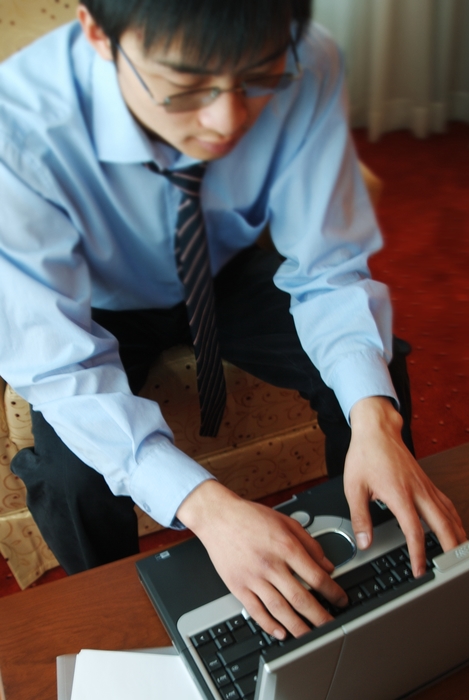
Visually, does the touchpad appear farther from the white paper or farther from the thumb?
the white paper

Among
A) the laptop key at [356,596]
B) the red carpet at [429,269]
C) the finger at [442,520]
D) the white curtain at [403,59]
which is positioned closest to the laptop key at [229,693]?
the laptop key at [356,596]

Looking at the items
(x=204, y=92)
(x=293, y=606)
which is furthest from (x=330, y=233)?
(x=293, y=606)

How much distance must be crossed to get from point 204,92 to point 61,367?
1.16 ft

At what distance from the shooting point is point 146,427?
712 mm

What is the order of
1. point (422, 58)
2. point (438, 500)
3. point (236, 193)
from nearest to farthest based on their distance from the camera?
point (438, 500) → point (236, 193) → point (422, 58)

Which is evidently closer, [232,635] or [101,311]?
[232,635]

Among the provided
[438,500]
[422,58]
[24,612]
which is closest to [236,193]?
[438,500]

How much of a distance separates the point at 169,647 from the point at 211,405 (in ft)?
1.55

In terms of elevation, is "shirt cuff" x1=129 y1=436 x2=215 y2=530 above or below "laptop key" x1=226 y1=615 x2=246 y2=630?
above

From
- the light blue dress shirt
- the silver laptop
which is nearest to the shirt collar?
the light blue dress shirt

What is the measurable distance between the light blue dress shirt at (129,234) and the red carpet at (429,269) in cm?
60

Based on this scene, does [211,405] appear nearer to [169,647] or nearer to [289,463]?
[289,463]

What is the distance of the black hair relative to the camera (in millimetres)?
579

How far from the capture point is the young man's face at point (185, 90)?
0.62 meters
